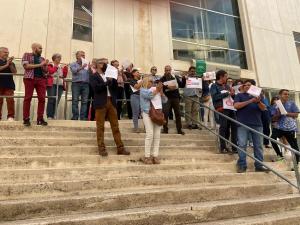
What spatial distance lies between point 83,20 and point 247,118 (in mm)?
7248

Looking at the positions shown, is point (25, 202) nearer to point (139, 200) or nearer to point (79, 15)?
point (139, 200)

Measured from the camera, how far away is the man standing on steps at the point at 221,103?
247 inches

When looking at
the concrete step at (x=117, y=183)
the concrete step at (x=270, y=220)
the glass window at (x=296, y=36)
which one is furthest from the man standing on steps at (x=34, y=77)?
the glass window at (x=296, y=36)

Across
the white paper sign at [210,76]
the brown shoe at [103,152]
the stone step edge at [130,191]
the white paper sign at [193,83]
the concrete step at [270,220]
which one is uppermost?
the white paper sign at [210,76]

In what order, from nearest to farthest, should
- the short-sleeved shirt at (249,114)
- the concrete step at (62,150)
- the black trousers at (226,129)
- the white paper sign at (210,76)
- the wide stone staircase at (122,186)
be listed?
the wide stone staircase at (122,186)
the concrete step at (62,150)
the short-sleeved shirt at (249,114)
the black trousers at (226,129)
the white paper sign at (210,76)

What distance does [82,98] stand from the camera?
722 cm

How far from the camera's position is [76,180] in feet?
13.1

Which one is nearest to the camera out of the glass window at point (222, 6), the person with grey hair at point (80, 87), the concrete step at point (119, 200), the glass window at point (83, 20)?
the concrete step at point (119, 200)

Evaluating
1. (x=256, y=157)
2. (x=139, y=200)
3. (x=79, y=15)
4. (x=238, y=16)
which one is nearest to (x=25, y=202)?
(x=139, y=200)

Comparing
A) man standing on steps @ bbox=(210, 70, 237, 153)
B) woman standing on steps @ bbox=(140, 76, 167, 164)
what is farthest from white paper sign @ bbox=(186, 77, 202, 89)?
woman standing on steps @ bbox=(140, 76, 167, 164)

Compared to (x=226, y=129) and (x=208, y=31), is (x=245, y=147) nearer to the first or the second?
(x=226, y=129)

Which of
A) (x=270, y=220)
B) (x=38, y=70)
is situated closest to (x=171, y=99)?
(x=38, y=70)

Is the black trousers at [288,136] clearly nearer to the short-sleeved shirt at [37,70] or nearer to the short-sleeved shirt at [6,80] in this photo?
the short-sleeved shirt at [37,70]

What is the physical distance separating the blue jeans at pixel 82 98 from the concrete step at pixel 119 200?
371cm
